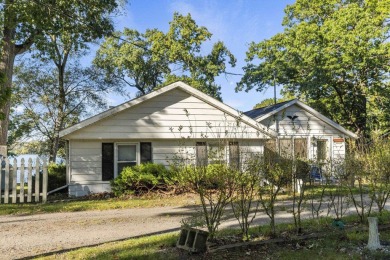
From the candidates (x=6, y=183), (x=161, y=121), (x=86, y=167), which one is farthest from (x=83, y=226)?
(x=161, y=121)

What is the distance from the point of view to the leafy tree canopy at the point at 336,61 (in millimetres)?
21891

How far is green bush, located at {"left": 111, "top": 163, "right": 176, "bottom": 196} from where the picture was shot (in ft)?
42.1

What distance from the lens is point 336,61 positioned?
22.3 metres

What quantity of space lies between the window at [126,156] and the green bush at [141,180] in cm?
106

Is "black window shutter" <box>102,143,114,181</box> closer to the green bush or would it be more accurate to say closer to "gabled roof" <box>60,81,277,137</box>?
the green bush

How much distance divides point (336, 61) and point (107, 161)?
15800mm

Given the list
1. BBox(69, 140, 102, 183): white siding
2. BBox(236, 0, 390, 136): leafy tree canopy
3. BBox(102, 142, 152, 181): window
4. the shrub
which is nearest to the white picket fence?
BBox(69, 140, 102, 183): white siding

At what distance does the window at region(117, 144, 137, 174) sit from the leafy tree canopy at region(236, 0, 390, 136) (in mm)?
13422

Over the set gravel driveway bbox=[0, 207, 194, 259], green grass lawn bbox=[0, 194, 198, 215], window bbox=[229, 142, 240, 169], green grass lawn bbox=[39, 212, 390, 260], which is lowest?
gravel driveway bbox=[0, 207, 194, 259]

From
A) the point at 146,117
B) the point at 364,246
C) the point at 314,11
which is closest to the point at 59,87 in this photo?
the point at 146,117

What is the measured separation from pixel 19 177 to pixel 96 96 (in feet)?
49.4

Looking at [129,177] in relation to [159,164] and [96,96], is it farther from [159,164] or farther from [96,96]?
[96,96]

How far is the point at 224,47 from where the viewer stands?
1305 inches

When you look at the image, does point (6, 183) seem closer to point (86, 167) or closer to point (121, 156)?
point (86, 167)
